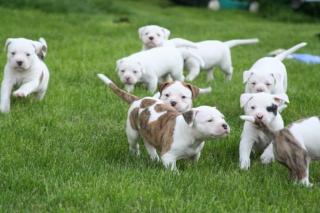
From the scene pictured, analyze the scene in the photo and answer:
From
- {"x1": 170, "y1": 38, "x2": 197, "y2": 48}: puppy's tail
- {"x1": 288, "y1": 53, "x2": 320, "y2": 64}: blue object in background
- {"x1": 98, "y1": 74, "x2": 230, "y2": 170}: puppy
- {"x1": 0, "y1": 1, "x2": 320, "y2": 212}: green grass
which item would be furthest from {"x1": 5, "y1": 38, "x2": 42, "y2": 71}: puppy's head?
{"x1": 288, "y1": 53, "x2": 320, "y2": 64}: blue object in background

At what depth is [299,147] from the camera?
16.6ft

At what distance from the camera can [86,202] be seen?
14.9 feet

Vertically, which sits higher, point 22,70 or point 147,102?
point 147,102

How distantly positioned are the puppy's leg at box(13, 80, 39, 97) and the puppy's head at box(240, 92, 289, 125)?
2669 millimetres

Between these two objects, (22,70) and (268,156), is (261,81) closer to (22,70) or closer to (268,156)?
(268,156)

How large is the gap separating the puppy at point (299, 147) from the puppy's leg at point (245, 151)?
1.86 ft

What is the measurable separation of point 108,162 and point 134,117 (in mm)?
481

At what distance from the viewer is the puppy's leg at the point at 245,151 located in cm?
572

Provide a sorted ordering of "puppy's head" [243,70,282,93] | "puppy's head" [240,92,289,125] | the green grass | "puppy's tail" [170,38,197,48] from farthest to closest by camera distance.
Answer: "puppy's tail" [170,38,197,48], "puppy's head" [243,70,282,93], "puppy's head" [240,92,289,125], the green grass

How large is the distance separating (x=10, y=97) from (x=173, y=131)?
3.05 metres

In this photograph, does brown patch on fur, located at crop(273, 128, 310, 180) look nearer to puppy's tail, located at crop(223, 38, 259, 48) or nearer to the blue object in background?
puppy's tail, located at crop(223, 38, 259, 48)

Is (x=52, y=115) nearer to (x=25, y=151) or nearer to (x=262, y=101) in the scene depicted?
(x=25, y=151)

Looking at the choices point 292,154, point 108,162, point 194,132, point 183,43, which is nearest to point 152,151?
point 108,162

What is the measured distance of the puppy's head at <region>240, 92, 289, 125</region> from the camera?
5.64 m
